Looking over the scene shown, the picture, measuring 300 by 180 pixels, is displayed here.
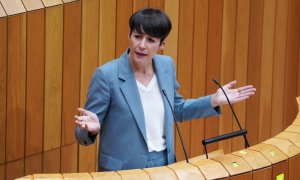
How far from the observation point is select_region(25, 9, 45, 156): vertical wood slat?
312cm

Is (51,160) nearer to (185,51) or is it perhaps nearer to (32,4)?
(32,4)

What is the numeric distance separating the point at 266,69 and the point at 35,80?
4.72 ft

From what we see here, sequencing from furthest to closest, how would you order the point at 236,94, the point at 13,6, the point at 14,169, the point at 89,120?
the point at 14,169, the point at 13,6, the point at 236,94, the point at 89,120

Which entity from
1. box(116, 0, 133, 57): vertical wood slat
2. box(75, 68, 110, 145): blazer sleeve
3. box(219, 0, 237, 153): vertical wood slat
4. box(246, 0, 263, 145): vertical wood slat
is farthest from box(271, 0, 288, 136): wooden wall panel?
box(75, 68, 110, 145): blazer sleeve

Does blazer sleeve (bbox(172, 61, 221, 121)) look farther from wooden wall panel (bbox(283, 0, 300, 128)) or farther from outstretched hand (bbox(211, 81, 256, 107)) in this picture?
wooden wall panel (bbox(283, 0, 300, 128))

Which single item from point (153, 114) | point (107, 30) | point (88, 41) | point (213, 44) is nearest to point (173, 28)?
point (213, 44)

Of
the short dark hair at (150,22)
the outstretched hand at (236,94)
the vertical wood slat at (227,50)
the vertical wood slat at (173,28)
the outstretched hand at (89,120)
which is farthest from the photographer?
the vertical wood slat at (227,50)

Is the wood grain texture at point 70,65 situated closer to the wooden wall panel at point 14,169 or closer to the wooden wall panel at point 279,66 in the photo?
the wooden wall panel at point 14,169

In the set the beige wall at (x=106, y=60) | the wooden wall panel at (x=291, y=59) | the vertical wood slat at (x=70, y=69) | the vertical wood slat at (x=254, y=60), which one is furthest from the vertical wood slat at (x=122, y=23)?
the wooden wall panel at (x=291, y=59)

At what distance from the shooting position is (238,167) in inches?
81.3

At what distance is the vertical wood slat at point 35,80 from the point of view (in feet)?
10.2

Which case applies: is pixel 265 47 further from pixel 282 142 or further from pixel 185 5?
pixel 282 142

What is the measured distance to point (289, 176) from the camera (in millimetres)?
2209

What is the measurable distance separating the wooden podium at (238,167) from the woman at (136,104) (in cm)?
30
